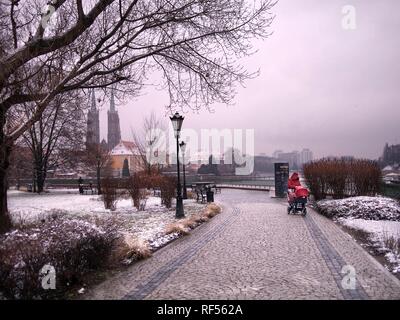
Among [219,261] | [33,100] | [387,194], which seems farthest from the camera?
[387,194]

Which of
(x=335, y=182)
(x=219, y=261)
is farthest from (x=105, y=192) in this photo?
(x=219, y=261)

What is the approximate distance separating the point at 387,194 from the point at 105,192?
44.1 ft

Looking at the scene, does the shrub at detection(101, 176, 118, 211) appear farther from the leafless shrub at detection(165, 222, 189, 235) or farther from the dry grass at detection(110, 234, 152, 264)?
the dry grass at detection(110, 234, 152, 264)

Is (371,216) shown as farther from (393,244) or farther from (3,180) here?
(3,180)

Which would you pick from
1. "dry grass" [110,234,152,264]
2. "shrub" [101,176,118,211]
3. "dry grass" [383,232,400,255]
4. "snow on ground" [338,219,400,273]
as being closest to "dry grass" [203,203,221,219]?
"snow on ground" [338,219,400,273]

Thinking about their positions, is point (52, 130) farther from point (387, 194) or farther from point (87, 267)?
point (87, 267)

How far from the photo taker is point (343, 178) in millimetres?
21109

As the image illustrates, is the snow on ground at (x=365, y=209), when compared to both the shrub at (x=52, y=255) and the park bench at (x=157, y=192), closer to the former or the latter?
the shrub at (x=52, y=255)

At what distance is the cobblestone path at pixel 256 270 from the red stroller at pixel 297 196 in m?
4.51

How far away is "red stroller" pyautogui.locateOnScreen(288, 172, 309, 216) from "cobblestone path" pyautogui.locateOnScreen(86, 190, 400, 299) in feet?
14.8

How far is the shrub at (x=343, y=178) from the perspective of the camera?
20.7m

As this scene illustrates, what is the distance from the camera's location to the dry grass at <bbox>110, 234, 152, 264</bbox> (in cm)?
866

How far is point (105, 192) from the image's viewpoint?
69.1ft

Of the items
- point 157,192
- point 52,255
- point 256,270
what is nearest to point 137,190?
point 157,192
